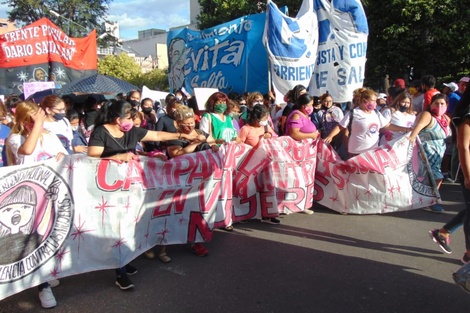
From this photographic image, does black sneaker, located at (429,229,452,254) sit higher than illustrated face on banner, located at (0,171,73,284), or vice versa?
illustrated face on banner, located at (0,171,73,284)

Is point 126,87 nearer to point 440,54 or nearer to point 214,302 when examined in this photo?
point 214,302

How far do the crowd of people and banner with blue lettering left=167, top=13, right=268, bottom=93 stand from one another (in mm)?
939

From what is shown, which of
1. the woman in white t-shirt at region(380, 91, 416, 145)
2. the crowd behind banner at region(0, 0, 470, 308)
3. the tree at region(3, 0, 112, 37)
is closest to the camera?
the crowd behind banner at region(0, 0, 470, 308)

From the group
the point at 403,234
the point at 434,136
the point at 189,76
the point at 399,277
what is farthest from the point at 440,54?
the point at 399,277

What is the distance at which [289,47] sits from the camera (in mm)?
6602

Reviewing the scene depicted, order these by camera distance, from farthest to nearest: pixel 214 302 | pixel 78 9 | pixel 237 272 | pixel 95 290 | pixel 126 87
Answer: pixel 78 9 → pixel 126 87 → pixel 237 272 → pixel 95 290 → pixel 214 302

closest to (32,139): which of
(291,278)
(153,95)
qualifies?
(291,278)

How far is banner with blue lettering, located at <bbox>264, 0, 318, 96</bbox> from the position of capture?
659 cm

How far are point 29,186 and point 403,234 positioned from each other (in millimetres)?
3831

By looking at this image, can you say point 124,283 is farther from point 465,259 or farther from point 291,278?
point 465,259

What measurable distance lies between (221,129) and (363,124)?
191 centimetres

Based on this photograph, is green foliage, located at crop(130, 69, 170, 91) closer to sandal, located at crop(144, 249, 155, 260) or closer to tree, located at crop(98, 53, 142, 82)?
tree, located at crop(98, 53, 142, 82)

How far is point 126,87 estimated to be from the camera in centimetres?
909

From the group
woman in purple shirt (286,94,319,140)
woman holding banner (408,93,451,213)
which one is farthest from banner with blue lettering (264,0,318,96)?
woman holding banner (408,93,451,213)
